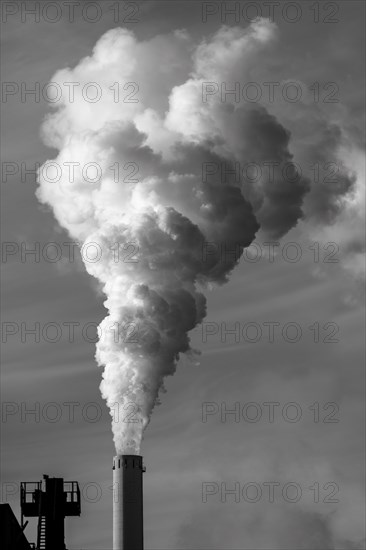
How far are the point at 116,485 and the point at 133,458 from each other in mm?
1816

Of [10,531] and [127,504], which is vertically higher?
[127,504]

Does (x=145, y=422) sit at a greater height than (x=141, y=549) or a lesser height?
greater

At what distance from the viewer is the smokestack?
7212 cm

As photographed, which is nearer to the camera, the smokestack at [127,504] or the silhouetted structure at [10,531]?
the silhouetted structure at [10,531]

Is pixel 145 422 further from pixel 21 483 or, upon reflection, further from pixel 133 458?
pixel 21 483

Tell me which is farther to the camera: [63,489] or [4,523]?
[63,489]

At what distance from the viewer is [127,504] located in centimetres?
7212

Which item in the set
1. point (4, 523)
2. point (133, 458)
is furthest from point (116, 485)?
point (4, 523)

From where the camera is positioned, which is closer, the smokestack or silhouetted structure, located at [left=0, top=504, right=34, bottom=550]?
silhouetted structure, located at [left=0, top=504, right=34, bottom=550]

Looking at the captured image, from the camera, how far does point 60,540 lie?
249 feet

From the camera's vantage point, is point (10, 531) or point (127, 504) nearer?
point (10, 531)

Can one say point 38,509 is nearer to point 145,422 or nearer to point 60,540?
point 60,540

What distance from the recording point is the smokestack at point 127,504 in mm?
72125

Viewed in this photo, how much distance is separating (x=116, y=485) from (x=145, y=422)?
4.50m
